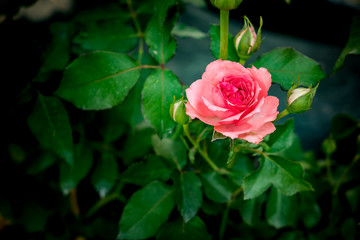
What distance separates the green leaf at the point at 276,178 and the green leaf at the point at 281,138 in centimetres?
5

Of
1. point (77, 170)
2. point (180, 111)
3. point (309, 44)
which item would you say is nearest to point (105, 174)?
point (77, 170)

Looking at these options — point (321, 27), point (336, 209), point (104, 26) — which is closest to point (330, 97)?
point (321, 27)

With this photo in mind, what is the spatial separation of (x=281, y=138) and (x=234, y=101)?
0.33m

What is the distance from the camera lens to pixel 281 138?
697 millimetres

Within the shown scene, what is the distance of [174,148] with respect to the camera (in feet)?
2.58

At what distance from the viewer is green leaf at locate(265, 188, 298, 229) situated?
0.81m

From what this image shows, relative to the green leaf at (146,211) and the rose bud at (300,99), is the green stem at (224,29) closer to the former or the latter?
the rose bud at (300,99)

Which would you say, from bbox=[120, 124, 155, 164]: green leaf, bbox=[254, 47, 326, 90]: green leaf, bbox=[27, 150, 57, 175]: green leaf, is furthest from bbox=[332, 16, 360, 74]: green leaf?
bbox=[27, 150, 57, 175]: green leaf

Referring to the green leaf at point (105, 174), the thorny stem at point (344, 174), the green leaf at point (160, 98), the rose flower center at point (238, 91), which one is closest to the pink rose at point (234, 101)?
the rose flower center at point (238, 91)

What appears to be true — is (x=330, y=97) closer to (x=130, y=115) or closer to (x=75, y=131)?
(x=130, y=115)

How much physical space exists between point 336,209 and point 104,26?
1.05 meters

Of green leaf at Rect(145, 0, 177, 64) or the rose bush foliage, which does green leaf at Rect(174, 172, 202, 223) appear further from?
green leaf at Rect(145, 0, 177, 64)

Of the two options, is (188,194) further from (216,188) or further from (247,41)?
(247,41)

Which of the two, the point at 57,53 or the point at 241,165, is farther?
the point at 241,165
